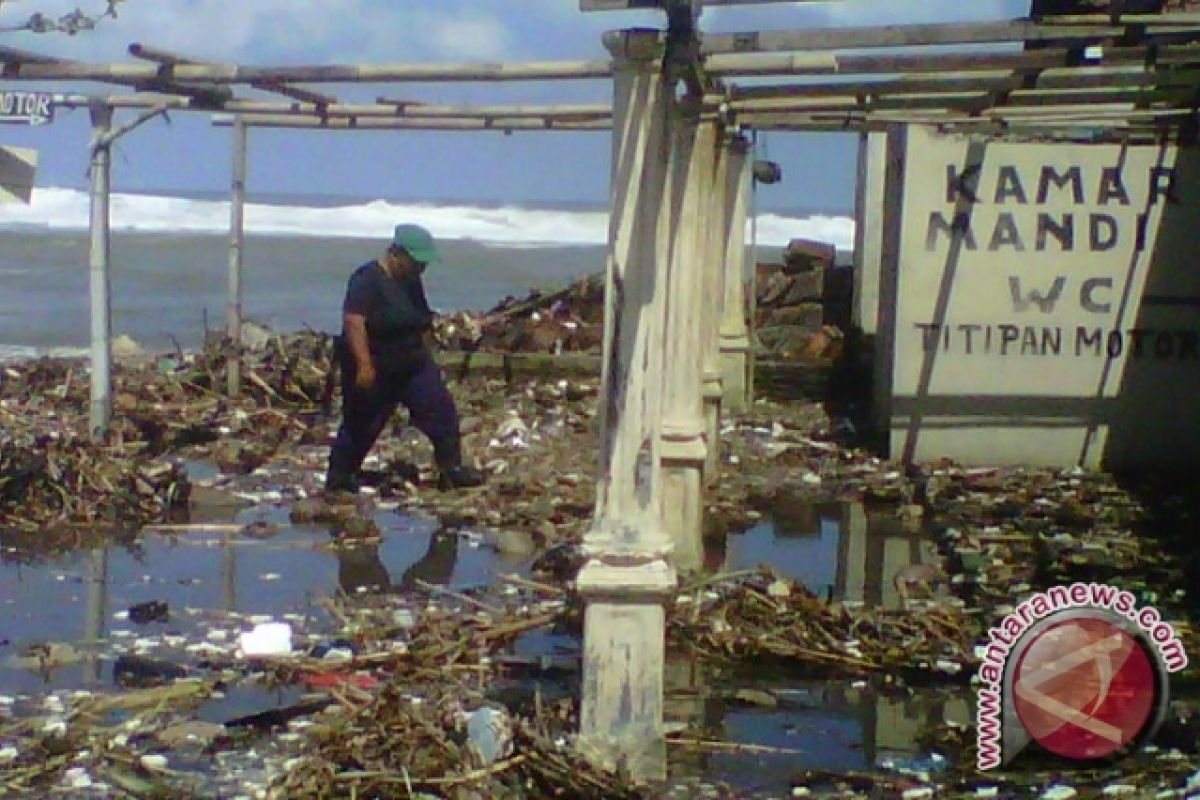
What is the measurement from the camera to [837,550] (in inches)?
394

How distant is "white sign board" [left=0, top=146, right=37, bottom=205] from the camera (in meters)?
8.88

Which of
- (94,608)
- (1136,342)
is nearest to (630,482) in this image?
(94,608)

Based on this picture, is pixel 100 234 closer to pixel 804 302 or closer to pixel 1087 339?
pixel 1087 339

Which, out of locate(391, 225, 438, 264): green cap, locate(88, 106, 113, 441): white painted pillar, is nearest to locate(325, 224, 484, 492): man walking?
locate(391, 225, 438, 264): green cap

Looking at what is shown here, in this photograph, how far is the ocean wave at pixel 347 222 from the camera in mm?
62812

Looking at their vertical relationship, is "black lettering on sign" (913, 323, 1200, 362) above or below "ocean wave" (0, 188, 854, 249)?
below

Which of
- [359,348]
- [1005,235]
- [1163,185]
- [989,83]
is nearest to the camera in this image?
[989,83]

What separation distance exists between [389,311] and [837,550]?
9.90 feet

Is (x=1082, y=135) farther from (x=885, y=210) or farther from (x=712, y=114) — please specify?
(x=712, y=114)

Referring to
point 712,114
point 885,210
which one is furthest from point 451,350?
point 712,114

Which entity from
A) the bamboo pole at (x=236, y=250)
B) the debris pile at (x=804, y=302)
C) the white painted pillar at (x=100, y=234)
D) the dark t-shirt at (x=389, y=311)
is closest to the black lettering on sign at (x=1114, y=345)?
the debris pile at (x=804, y=302)

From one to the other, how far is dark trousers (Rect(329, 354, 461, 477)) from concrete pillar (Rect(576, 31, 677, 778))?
5110mm

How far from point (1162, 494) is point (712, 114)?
4.76 m

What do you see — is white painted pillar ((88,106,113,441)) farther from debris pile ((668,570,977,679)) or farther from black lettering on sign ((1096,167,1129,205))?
black lettering on sign ((1096,167,1129,205))
